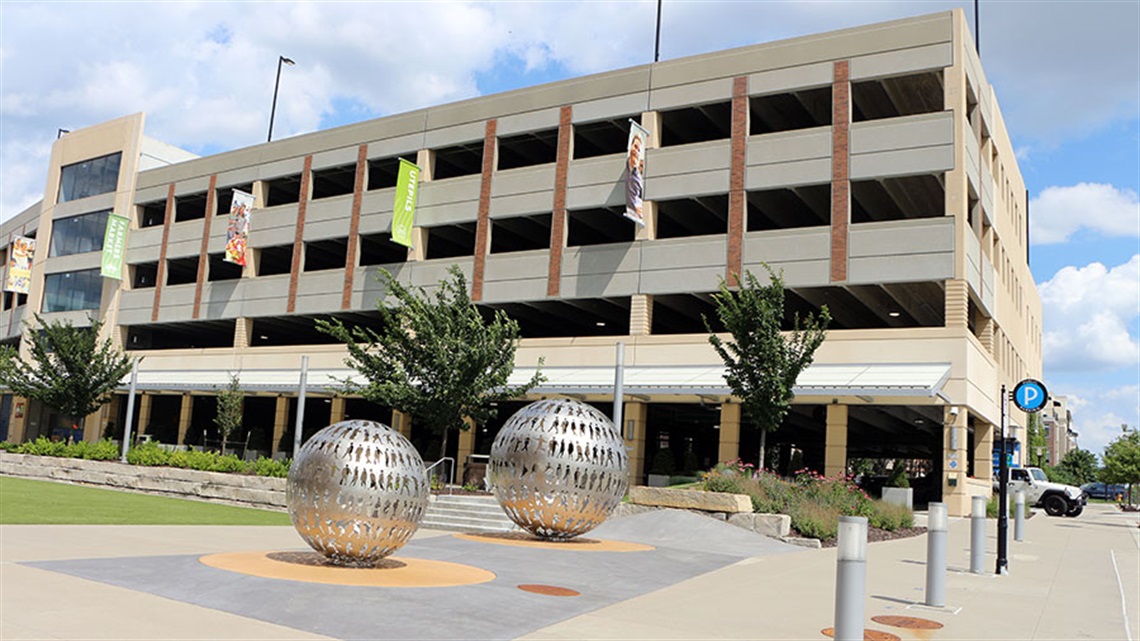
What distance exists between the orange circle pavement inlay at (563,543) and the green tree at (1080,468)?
94614mm

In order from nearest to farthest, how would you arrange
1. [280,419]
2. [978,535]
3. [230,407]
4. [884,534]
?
1. [978,535]
2. [884,534]
3. [230,407]
4. [280,419]

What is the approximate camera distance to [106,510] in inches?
781

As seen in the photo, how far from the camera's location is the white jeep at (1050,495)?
3806cm

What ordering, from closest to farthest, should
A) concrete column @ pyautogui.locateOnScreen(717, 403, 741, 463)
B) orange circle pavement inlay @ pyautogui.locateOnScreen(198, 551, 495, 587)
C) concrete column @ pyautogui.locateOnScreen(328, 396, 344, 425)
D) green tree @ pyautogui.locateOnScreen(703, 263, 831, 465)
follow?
orange circle pavement inlay @ pyautogui.locateOnScreen(198, 551, 495, 587) → green tree @ pyautogui.locateOnScreen(703, 263, 831, 465) → concrete column @ pyautogui.locateOnScreen(717, 403, 741, 463) → concrete column @ pyautogui.locateOnScreen(328, 396, 344, 425)

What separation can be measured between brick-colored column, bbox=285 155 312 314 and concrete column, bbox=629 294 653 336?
18.0 m

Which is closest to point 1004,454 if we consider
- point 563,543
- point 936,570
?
point 936,570

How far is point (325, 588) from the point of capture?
9.91 meters

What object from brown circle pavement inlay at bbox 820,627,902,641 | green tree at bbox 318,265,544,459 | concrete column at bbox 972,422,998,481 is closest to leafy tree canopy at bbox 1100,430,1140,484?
concrete column at bbox 972,422,998,481

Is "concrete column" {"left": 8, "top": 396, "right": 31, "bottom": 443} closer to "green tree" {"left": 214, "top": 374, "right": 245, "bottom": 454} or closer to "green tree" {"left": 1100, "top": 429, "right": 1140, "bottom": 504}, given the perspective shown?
"green tree" {"left": 214, "top": 374, "right": 245, "bottom": 454}

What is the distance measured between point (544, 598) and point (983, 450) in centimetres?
3109

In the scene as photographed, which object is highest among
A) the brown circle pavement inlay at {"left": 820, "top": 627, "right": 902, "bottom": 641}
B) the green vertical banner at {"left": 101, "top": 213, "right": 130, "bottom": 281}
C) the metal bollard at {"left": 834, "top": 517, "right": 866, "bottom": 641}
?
the green vertical banner at {"left": 101, "top": 213, "right": 130, "bottom": 281}

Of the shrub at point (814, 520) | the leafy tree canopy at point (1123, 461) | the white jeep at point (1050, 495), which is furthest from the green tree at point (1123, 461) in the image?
the shrub at point (814, 520)

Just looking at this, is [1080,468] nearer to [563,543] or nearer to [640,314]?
[640,314]

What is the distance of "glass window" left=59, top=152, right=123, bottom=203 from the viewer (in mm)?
53906
